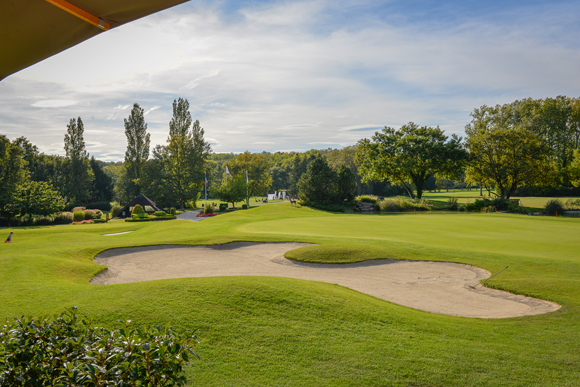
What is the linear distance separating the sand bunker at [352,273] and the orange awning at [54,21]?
9.64m

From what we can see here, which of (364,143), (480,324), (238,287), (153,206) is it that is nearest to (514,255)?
(480,324)

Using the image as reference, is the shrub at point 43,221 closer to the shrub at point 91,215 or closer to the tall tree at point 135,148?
the shrub at point 91,215

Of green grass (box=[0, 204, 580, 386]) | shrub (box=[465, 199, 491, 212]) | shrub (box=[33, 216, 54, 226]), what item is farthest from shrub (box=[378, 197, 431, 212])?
shrub (box=[33, 216, 54, 226])

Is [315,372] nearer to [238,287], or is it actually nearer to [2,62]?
[238,287]

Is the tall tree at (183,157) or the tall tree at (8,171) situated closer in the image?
the tall tree at (8,171)

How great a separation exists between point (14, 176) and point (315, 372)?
57.3 m

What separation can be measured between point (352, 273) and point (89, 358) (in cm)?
1100

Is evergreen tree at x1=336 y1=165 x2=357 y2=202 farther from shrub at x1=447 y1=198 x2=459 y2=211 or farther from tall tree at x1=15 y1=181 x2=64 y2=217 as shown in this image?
tall tree at x1=15 y1=181 x2=64 y2=217

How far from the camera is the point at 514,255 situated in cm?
1396

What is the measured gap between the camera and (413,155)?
46.2 metres

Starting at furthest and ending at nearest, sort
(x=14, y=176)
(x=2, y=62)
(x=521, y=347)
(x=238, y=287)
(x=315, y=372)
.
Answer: (x=14, y=176), (x=238, y=287), (x=521, y=347), (x=315, y=372), (x=2, y=62)

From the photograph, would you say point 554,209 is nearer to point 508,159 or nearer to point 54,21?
point 508,159

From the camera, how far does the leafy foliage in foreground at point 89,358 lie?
8.94ft

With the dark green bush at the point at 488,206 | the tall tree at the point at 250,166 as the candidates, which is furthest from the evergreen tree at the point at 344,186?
the tall tree at the point at 250,166
